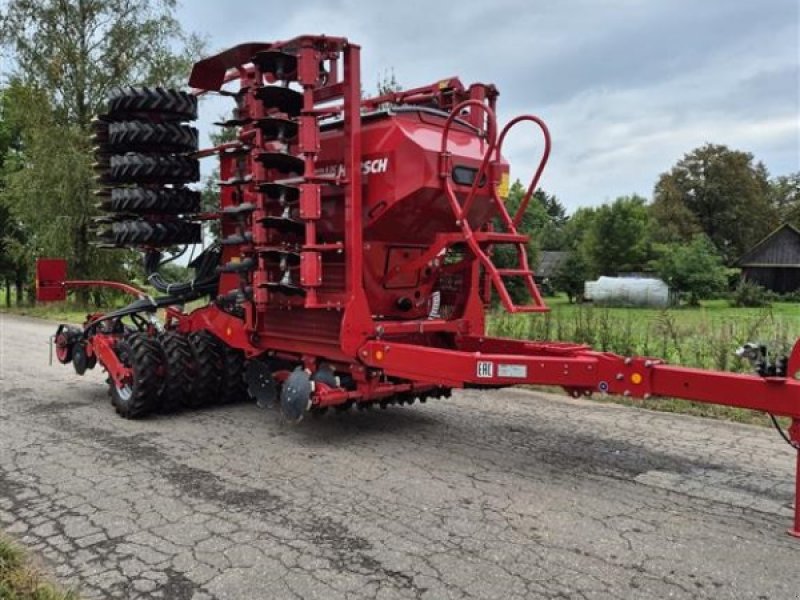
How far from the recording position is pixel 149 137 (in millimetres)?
6754

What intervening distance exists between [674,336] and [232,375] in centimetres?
519

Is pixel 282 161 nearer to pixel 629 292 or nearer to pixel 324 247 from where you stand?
pixel 324 247

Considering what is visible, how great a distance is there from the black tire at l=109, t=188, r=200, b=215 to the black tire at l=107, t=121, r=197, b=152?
0.41m

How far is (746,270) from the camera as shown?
46250mm

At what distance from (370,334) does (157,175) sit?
2.88 meters

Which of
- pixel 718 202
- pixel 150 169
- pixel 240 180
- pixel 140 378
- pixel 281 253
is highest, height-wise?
pixel 718 202

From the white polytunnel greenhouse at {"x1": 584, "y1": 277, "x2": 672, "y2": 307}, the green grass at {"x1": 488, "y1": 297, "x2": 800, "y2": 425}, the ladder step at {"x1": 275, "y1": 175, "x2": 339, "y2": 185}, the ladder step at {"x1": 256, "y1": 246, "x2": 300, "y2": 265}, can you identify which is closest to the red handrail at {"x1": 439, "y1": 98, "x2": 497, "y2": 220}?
the ladder step at {"x1": 275, "y1": 175, "x2": 339, "y2": 185}

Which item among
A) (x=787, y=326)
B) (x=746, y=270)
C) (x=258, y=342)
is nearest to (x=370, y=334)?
(x=258, y=342)

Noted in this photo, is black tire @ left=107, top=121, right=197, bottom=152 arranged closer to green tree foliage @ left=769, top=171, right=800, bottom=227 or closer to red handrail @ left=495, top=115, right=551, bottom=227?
red handrail @ left=495, top=115, right=551, bottom=227

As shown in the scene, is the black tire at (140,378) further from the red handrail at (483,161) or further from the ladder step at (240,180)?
the red handrail at (483,161)

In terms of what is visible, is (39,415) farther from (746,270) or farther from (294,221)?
(746,270)

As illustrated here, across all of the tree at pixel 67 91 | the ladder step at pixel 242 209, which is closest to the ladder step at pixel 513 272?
the ladder step at pixel 242 209

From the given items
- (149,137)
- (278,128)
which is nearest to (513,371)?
(278,128)

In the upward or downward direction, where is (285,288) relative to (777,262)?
downward
